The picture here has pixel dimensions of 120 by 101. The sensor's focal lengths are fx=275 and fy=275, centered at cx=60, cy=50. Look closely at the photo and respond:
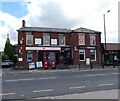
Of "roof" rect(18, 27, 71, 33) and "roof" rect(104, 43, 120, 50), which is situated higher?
"roof" rect(18, 27, 71, 33)

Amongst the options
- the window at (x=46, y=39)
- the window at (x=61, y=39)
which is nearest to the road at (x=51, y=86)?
the window at (x=46, y=39)

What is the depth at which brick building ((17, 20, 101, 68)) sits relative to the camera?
143 ft

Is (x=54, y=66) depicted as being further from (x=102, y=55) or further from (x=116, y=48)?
(x=116, y=48)

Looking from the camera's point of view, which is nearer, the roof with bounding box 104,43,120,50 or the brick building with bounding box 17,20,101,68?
the brick building with bounding box 17,20,101,68

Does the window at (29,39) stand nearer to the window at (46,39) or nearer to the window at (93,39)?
the window at (46,39)

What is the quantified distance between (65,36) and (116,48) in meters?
9.80

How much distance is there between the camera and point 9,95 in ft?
42.0

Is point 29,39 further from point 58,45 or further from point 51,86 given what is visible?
point 51,86

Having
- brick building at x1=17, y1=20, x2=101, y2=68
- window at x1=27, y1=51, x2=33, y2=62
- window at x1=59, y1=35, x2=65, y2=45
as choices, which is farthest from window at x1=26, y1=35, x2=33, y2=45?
window at x1=59, y1=35, x2=65, y2=45

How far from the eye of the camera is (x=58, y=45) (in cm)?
4512

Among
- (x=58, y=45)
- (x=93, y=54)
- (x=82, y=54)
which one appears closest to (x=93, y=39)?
(x=93, y=54)

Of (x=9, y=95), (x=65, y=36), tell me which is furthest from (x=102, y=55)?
(x=9, y=95)

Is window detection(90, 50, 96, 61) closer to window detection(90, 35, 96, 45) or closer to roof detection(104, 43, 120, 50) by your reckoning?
window detection(90, 35, 96, 45)

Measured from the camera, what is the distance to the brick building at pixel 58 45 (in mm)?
43438
